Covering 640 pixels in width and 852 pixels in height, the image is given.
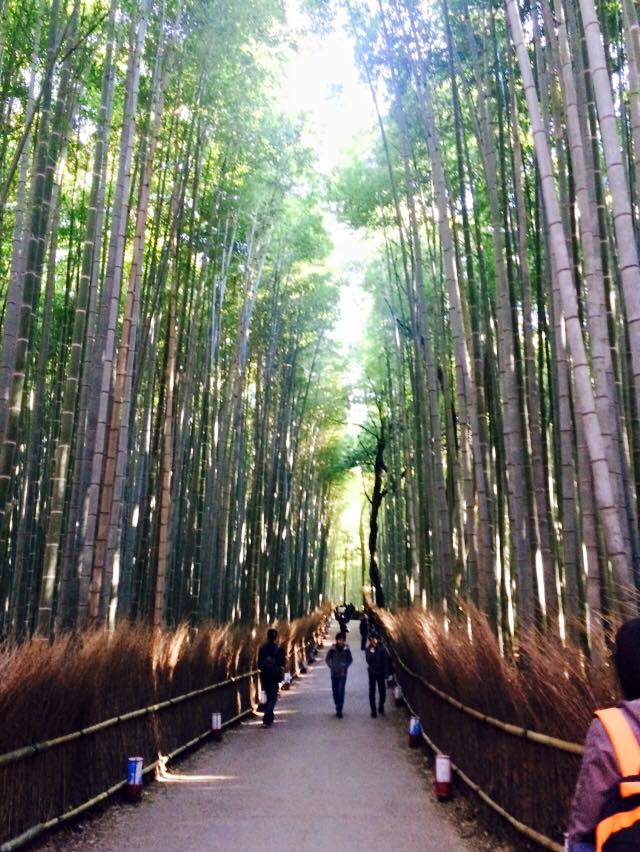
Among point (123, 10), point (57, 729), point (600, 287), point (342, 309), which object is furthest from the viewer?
point (342, 309)

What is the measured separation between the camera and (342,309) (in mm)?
14727

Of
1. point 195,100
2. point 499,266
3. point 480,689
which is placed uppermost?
point 195,100

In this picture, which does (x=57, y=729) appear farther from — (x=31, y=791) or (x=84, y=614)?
(x=84, y=614)

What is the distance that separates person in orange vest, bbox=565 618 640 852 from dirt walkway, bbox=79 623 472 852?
280cm

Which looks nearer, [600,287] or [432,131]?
[600,287]

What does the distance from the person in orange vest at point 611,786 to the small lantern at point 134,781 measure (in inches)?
148

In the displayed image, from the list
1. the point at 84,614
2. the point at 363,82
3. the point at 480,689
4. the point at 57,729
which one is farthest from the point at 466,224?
the point at 57,729

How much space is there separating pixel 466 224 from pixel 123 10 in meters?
3.10

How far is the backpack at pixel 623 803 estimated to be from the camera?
1.15m

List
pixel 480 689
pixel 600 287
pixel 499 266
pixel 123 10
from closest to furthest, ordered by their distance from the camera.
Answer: pixel 600 287
pixel 480 689
pixel 499 266
pixel 123 10

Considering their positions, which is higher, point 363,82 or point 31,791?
point 363,82

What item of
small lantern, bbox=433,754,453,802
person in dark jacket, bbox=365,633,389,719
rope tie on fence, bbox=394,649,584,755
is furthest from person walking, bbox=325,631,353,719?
small lantern, bbox=433,754,453,802

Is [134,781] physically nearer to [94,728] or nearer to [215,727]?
[94,728]

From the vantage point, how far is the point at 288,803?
4645 millimetres
